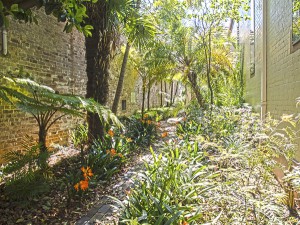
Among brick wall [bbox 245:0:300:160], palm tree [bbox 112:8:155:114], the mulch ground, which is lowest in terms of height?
the mulch ground

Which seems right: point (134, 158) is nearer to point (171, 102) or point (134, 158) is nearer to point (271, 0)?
point (271, 0)

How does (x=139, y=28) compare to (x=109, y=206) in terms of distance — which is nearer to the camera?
(x=109, y=206)

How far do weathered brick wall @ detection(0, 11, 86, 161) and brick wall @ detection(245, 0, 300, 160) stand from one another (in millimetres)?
4568

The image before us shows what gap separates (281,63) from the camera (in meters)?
4.91

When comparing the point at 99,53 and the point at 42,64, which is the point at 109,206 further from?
the point at 42,64

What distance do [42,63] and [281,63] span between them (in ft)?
15.9

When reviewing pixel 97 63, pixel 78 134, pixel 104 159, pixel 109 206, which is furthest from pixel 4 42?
pixel 109 206

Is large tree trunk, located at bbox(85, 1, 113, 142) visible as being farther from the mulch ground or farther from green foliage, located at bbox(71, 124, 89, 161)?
the mulch ground

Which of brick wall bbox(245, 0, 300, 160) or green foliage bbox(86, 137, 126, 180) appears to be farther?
green foliage bbox(86, 137, 126, 180)

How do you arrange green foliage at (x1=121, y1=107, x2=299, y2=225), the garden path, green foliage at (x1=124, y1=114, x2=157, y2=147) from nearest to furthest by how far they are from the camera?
1. green foliage at (x1=121, y1=107, x2=299, y2=225)
2. the garden path
3. green foliage at (x1=124, y1=114, x2=157, y2=147)

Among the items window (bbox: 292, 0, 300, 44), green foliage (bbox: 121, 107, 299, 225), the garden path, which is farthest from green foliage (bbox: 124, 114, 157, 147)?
window (bbox: 292, 0, 300, 44)

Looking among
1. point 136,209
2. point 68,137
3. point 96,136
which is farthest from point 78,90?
point 136,209

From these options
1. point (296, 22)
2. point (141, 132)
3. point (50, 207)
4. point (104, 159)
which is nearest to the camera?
point (50, 207)

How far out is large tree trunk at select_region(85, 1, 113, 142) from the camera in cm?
561
